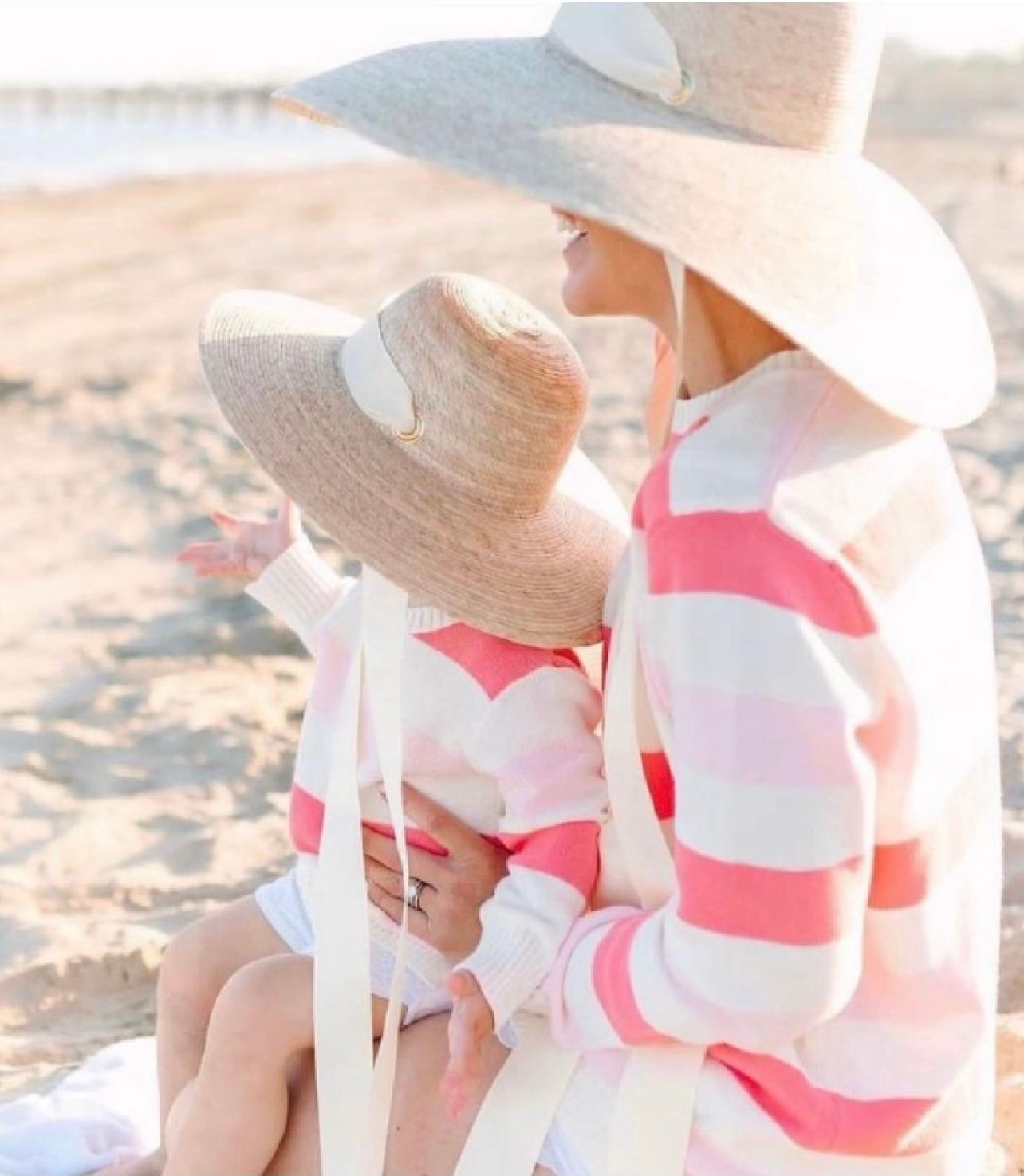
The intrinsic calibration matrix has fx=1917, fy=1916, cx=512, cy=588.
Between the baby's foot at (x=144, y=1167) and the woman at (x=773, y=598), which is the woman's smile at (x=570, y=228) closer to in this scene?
the woman at (x=773, y=598)

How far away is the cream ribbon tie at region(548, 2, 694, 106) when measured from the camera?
1.59m

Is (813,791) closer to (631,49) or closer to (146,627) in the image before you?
(631,49)

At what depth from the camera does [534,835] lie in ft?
6.18

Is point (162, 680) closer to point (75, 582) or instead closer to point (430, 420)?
point (75, 582)

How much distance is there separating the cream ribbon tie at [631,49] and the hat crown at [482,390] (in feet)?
1.29

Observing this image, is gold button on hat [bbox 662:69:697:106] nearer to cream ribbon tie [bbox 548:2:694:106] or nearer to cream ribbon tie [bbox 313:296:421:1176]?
cream ribbon tie [bbox 548:2:694:106]

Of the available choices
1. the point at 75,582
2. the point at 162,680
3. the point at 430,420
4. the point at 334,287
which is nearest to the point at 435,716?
the point at 430,420

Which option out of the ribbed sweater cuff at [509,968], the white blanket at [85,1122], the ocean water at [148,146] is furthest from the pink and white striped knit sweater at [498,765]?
the ocean water at [148,146]

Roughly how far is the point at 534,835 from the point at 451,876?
13cm

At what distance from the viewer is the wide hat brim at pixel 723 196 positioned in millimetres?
1497

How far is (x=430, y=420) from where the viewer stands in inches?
78.4

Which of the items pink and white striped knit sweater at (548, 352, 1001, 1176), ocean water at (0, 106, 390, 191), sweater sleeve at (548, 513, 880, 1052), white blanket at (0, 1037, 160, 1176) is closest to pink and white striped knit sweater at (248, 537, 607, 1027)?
pink and white striped knit sweater at (548, 352, 1001, 1176)

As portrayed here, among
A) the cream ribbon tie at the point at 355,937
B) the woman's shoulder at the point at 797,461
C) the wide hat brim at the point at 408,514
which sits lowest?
the cream ribbon tie at the point at 355,937

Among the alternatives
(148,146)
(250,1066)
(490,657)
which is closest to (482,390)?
(490,657)
